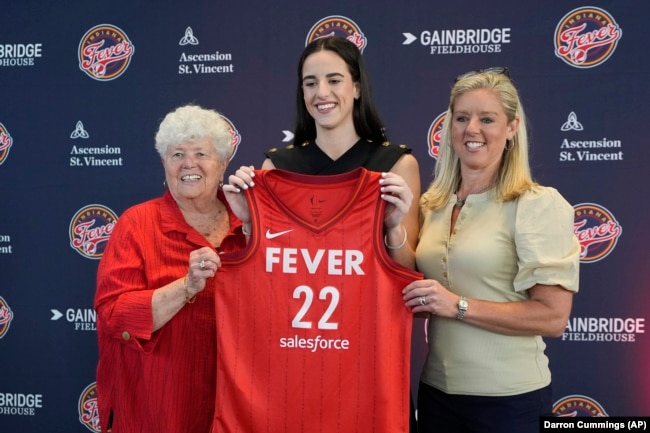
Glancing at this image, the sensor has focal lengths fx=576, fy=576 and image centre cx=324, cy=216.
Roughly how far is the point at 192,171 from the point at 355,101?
1.99ft

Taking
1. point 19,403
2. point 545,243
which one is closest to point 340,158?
point 545,243

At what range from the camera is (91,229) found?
138 inches

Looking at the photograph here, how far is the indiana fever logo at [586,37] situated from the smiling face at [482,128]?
156 centimetres

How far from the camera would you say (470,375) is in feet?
5.56

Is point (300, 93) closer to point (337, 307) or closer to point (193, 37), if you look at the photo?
point (337, 307)

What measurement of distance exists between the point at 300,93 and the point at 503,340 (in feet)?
3.48

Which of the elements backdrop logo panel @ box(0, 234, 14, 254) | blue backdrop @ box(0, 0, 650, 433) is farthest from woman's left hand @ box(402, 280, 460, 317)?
backdrop logo panel @ box(0, 234, 14, 254)

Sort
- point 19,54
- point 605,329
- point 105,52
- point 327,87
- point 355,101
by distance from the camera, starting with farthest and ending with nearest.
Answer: point 19,54, point 105,52, point 605,329, point 355,101, point 327,87

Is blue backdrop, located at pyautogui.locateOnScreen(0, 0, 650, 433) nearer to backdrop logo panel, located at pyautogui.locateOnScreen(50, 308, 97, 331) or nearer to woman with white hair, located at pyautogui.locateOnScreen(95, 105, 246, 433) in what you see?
backdrop logo panel, located at pyautogui.locateOnScreen(50, 308, 97, 331)

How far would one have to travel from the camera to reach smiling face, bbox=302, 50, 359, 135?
188 centimetres

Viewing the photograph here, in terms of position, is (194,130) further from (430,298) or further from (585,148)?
(585,148)

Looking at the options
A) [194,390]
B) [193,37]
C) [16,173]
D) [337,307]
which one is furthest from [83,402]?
[337,307]

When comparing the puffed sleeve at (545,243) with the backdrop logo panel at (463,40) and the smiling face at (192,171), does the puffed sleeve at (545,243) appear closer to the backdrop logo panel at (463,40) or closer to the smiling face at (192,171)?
the smiling face at (192,171)

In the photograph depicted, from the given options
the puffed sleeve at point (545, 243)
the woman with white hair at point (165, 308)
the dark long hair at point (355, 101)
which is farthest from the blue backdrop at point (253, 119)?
the puffed sleeve at point (545, 243)
